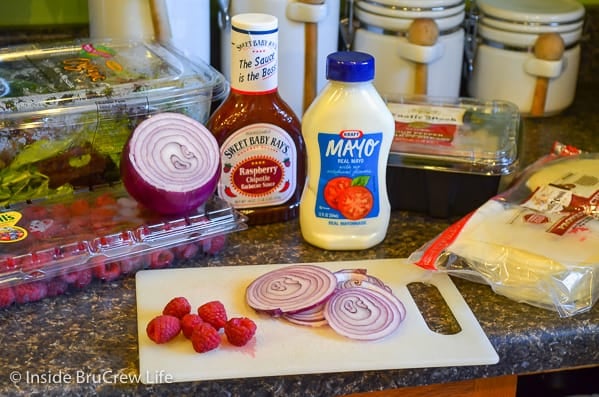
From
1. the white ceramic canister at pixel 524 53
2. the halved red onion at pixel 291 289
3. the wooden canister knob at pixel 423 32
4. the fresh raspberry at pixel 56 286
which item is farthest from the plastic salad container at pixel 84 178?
the white ceramic canister at pixel 524 53

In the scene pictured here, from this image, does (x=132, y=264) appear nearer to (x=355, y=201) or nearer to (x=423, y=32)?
(x=355, y=201)

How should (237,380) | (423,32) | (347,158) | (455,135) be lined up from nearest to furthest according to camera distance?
(237,380), (347,158), (455,135), (423,32)

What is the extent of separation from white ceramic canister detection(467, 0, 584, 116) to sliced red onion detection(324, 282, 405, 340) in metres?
0.61

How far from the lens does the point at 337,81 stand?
98cm

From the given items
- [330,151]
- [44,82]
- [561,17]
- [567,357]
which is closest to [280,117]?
[330,151]

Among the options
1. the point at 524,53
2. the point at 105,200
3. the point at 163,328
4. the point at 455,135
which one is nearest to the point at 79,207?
the point at 105,200

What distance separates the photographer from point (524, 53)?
139 cm

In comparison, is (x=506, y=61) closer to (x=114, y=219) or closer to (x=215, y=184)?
(x=215, y=184)

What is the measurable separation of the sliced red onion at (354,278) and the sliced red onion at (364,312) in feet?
0.05

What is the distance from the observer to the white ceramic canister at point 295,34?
122cm

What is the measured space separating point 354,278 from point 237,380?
8.4 inches

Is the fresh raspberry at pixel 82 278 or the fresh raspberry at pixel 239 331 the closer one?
the fresh raspberry at pixel 239 331

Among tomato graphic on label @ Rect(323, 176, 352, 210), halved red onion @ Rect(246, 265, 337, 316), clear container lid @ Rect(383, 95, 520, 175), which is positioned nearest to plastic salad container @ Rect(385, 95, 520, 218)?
clear container lid @ Rect(383, 95, 520, 175)

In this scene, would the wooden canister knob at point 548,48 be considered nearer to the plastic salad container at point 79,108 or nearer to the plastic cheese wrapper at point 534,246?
the plastic cheese wrapper at point 534,246
